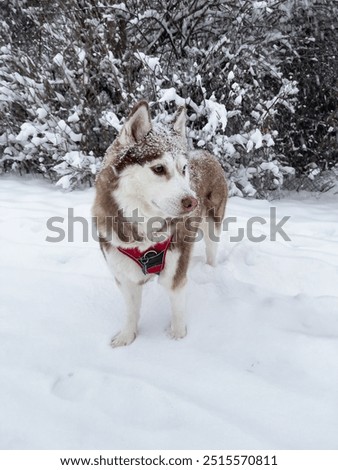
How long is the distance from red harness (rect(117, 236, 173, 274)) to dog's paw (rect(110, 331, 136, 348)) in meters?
0.50

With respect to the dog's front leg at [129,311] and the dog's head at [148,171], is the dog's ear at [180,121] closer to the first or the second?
the dog's head at [148,171]

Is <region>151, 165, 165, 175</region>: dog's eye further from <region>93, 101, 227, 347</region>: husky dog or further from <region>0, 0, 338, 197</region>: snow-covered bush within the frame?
<region>0, 0, 338, 197</region>: snow-covered bush

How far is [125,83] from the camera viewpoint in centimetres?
551

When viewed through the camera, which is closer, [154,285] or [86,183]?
A: [154,285]

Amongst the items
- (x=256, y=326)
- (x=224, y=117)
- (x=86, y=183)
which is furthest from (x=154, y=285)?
(x=86, y=183)

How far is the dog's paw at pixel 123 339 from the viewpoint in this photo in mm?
2571

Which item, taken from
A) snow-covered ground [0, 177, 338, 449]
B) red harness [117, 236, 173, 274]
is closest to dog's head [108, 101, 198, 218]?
red harness [117, 236, 173, 274]

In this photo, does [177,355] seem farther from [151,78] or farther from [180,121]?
[151,78]

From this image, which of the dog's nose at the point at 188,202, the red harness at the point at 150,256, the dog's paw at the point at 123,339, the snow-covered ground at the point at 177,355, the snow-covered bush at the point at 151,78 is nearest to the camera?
the snow-covered ground at the point at 177,355

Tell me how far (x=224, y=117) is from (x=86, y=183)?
2.56m

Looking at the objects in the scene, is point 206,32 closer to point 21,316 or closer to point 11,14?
point 11,14

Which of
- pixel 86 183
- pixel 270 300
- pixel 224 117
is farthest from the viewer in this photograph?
pixel 86 183

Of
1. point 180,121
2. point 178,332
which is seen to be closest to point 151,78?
point 180,121

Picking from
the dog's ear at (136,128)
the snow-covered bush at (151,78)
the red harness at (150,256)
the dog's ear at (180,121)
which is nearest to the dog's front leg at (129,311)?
the red harness at (150,256)
